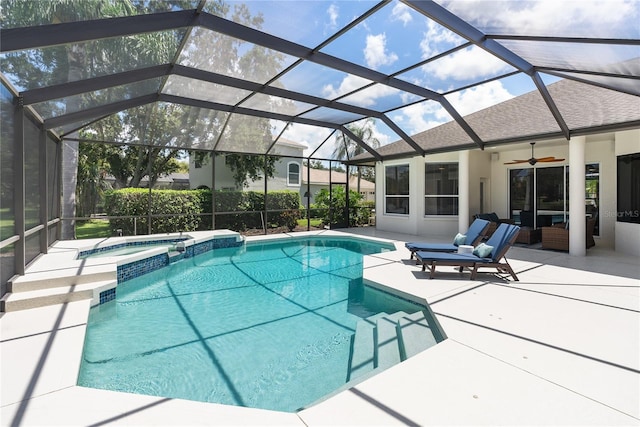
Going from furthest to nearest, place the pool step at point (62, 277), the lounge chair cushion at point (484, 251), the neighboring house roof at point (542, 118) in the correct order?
the neighboring house roof at point (542, 118)
the lounge chair cushion at point (484, 251)
the pool step at point (62, 277)

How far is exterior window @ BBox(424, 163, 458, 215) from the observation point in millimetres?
12875

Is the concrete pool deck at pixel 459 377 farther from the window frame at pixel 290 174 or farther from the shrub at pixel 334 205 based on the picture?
the window frame at pixel 290 174

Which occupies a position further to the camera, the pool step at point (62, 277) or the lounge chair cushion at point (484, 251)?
the lounge chair cushion at point (484, 251)

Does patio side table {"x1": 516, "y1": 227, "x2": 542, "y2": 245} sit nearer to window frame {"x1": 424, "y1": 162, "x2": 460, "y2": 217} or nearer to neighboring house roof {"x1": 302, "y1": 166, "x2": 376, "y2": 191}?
window frame {"x1": 424, "y1": 162, "x2": 460, "y2": 217}

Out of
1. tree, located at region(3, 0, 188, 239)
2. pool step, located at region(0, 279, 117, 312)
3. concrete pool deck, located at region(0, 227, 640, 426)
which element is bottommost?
concrete pool deck, located at region(0, 227, 640, 426)

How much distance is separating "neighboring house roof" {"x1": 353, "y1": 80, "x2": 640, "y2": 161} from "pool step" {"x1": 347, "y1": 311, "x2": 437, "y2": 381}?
731 cm

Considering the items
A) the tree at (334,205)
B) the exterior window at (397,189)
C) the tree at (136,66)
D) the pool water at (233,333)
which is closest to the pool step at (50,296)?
the pool water at (233,333)

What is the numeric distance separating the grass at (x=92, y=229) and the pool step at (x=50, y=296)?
1067 cm

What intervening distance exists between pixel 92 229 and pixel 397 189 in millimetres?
16401

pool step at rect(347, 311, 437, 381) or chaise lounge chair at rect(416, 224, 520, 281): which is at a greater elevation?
chaise lounge chair at rect(416, 224, 520, 281)

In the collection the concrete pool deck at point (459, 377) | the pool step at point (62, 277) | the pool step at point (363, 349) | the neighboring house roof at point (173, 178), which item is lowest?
the pool step at point (363, 349)

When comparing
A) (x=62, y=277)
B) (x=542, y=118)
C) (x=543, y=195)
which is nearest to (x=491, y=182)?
(x=543, y=195)

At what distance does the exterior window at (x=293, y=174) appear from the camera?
22.3m

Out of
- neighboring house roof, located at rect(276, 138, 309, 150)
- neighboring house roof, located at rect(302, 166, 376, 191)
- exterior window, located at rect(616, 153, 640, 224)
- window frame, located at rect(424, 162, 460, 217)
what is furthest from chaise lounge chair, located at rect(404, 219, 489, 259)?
neighboring house roof, located at rect(302, 166, 376, 191)
